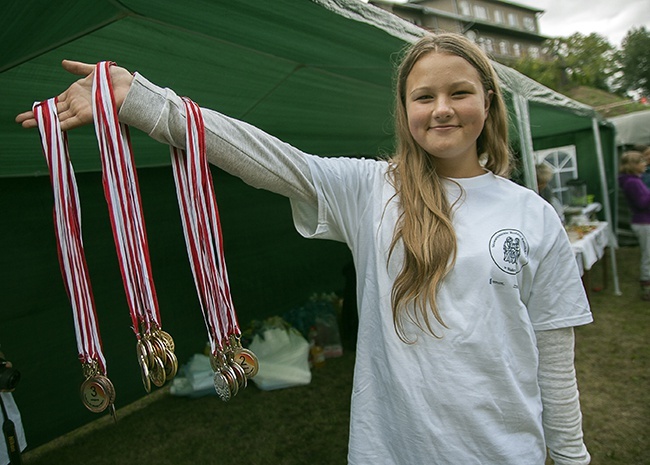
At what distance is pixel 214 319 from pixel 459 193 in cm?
67

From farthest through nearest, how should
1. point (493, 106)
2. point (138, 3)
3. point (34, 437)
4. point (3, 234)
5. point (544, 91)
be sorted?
point (544, 91), point (34, 437), point (3, 234), point (138, 3), point (493, 106)

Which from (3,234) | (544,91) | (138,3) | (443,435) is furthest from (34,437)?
(544,91)

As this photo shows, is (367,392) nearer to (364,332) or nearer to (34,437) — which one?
(364,332)

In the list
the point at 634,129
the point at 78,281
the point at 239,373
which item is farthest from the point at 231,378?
the point at 634,129

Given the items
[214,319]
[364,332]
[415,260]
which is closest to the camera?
[214,319]

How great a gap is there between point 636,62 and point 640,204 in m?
38.4

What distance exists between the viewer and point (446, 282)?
1069mm

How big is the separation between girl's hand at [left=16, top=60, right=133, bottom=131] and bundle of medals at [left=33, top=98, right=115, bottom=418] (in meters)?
0.04

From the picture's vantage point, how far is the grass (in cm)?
306

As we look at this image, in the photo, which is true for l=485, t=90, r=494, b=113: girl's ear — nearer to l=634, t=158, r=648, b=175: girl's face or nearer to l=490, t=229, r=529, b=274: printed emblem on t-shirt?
l=490, t=229, r=529, b=274: printed emblem on t-shirt

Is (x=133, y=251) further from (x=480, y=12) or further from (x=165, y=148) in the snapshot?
(x=480, y=12)

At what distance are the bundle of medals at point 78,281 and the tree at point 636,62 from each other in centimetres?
4230

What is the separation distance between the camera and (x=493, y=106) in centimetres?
128

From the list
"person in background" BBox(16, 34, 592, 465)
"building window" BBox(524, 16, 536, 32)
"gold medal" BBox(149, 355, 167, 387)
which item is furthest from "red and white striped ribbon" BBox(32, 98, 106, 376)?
"building window" BBox(524, 16, 536, 32)
